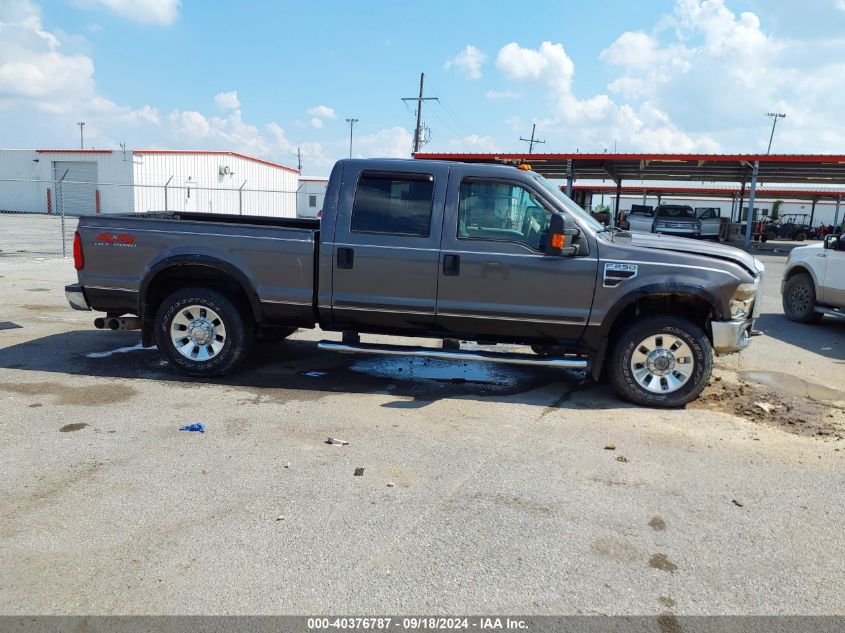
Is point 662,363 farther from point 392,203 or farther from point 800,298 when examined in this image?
point 800,298

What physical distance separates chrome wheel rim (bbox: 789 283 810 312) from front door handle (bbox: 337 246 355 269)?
8183 millimetres

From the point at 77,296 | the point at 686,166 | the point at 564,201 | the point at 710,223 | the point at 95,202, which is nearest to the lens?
the point at 564,201

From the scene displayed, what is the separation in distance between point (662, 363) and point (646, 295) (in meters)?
0.65

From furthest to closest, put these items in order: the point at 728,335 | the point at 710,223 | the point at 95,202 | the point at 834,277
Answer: the point at 95,202, the point at 710,223, the point at 834,277, the point at 728,335

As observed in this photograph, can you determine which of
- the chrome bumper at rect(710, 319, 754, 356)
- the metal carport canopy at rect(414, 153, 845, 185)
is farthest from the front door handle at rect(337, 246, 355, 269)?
the metal carport canopy at rect(414, 153, 845, 185)

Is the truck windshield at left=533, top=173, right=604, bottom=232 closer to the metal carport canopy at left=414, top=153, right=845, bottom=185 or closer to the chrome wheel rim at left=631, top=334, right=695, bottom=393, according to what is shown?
the chrome wheel rim at left=631, top=334, right=695, bottom=393

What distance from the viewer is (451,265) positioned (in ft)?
19.4

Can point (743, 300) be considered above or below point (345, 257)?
below

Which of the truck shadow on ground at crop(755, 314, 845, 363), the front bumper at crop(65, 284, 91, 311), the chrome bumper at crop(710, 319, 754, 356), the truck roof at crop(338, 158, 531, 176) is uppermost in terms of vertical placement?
the truck roof at crop(338, 158, 531, 176)

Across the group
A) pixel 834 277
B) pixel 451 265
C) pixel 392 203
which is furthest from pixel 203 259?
pixel 834 277

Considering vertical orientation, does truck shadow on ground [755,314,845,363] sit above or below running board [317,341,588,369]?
below

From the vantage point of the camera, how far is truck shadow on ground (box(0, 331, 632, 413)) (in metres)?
6.23

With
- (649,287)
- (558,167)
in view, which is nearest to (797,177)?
(558,167)

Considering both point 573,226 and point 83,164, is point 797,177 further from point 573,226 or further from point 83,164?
point 83,164
